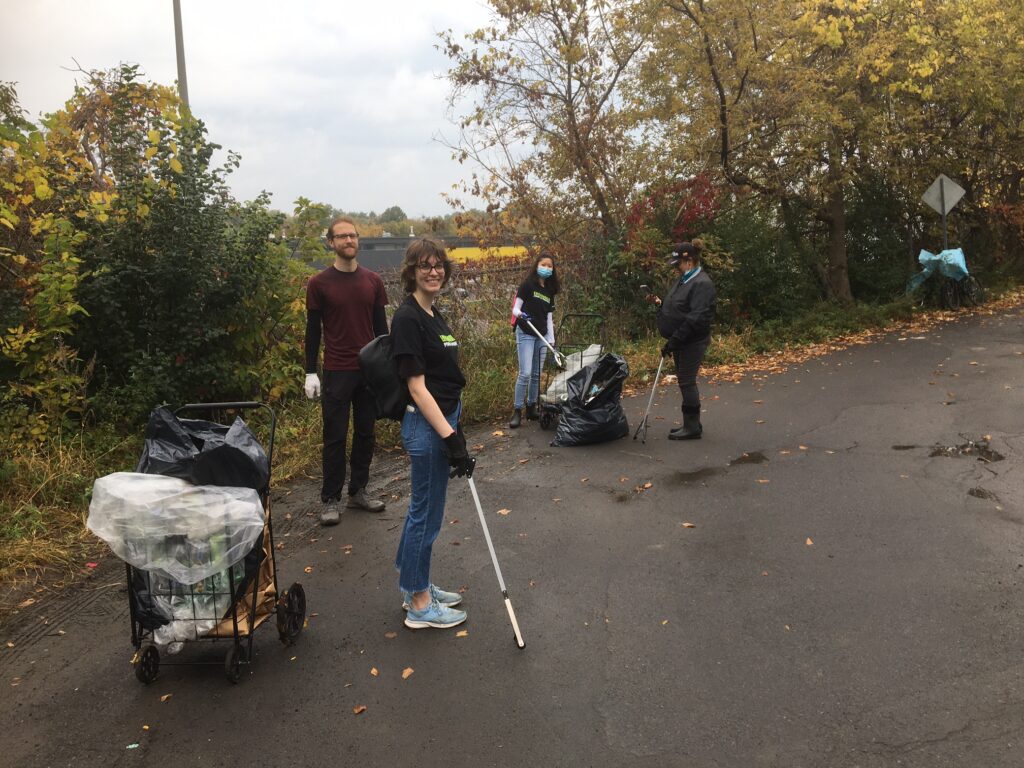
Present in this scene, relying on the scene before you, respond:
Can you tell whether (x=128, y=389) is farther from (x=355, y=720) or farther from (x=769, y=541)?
(x=769, y=541)

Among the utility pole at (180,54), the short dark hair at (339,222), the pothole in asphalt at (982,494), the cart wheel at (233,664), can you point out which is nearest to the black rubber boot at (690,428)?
the pothole in asphalt at (982,494)

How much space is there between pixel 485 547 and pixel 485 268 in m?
8.20

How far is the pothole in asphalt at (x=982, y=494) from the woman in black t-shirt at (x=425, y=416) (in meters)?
3.73

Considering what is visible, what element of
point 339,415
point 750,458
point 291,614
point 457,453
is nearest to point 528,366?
point 750,458

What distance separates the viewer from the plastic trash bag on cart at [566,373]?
24.6ft

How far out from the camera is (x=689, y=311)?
6.45 meters

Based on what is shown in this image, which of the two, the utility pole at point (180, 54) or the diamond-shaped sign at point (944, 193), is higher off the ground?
the utility pole at point (180, 54)

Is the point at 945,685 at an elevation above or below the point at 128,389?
below

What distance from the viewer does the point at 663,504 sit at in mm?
5234

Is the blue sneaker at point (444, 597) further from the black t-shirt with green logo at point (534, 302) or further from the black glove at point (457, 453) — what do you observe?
the black t-shirt with green logo at point (534, 302)

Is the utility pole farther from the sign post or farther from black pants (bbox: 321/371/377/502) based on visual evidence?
the sign post

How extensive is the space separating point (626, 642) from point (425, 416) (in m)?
1.44

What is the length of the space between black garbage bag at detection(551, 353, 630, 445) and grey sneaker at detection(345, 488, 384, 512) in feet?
6.90

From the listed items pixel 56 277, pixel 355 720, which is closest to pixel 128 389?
pixel 56 277
